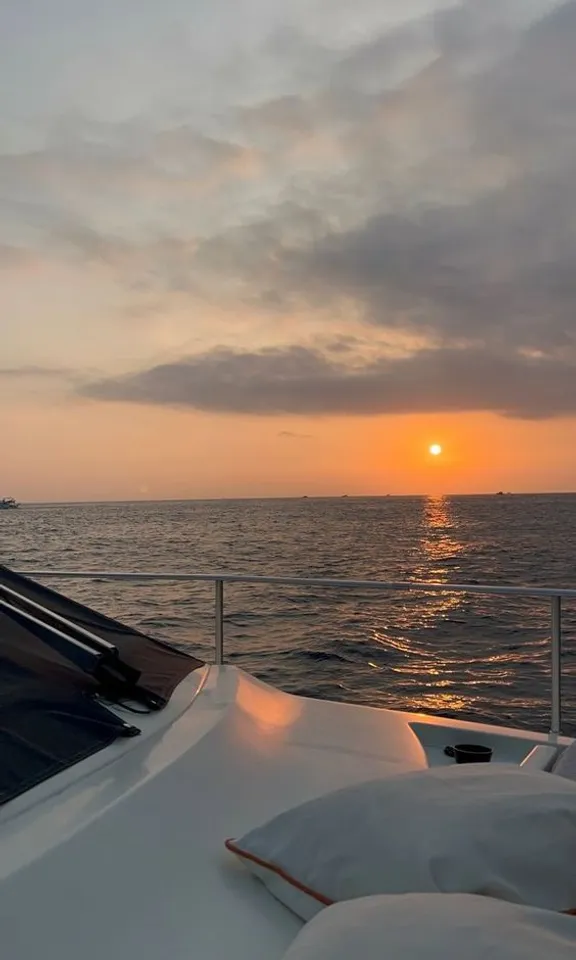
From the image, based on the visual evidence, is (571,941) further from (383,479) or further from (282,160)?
(383,479)

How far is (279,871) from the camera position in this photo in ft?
3.90

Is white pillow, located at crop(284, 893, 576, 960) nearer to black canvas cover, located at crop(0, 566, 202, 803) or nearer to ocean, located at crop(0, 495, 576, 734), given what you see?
black canvas cover, located at crop(0, 566, 202, 803)

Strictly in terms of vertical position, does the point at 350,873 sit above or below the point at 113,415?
below

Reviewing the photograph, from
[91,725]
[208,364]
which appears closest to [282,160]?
[91,725]

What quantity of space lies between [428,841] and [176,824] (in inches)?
21.8

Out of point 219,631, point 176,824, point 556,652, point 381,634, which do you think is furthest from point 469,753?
point 381,634

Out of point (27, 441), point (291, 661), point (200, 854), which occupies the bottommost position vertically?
point (291, 661)

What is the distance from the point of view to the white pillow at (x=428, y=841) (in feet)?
3.32

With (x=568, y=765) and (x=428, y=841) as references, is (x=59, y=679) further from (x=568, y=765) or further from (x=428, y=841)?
(x=568, y=765)

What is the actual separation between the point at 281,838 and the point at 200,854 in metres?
0.19

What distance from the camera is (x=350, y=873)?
1.08 m

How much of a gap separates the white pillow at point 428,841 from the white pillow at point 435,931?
0.35 ft

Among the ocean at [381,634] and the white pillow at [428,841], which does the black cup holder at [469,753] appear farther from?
the ocean at [381,634]

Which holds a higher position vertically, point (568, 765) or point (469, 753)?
point (568, 765)
